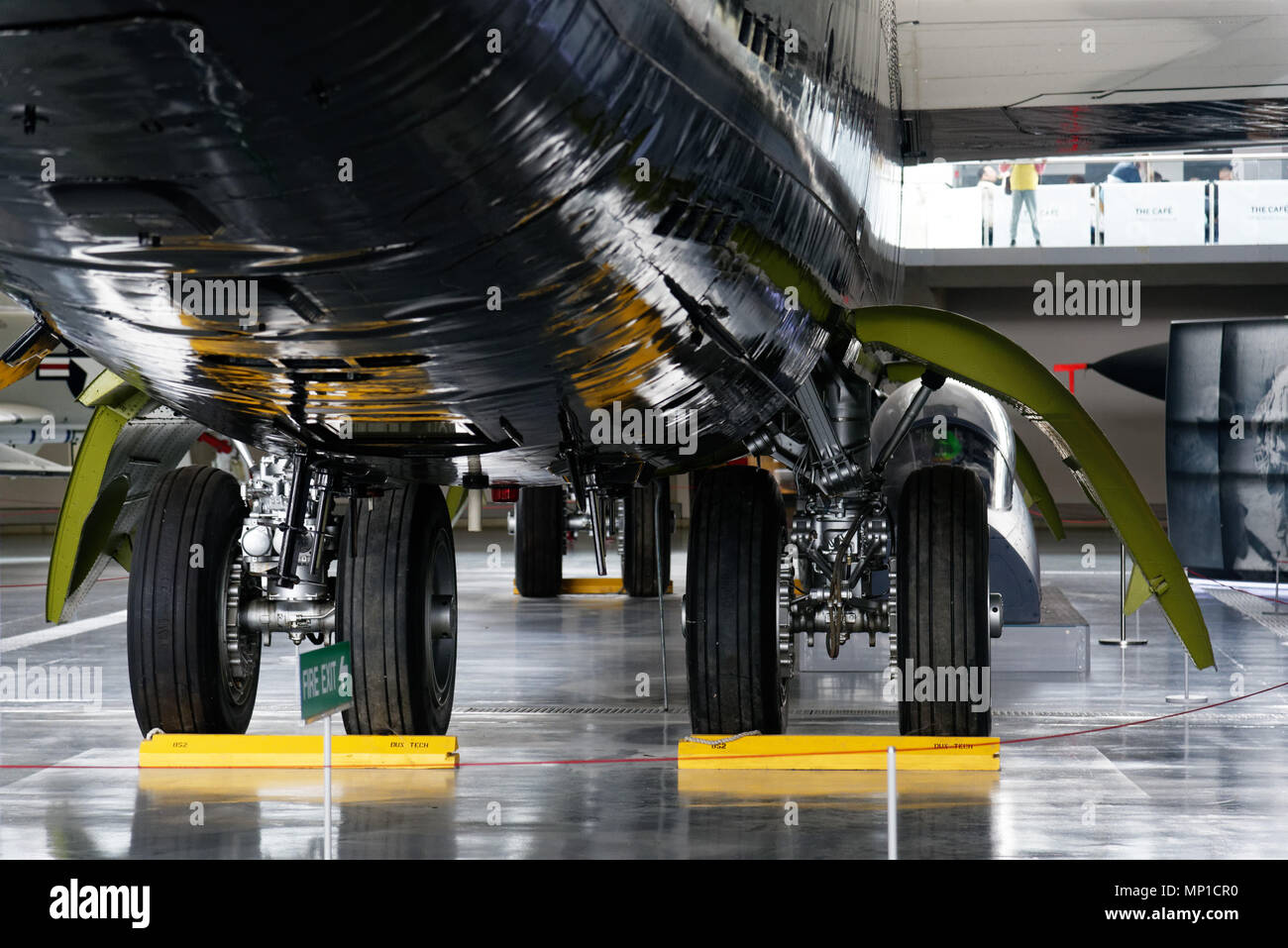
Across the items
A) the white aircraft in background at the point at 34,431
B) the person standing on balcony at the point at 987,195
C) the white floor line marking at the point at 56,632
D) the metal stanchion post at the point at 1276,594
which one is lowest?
the white floor line marking at the point at 56,632

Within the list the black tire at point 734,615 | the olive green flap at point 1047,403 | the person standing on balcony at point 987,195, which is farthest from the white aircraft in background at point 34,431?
the olive green flap at point 1047,403

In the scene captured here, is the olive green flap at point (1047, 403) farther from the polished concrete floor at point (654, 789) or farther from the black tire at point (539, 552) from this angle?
the black tire at point (539, 552)

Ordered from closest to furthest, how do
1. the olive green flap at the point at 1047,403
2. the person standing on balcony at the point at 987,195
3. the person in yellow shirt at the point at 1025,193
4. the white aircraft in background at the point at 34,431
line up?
the olive green flap at the point at 1047,403 < the person in yellow shirt at the point at 1025,193 < the person standing on balcony at the point at 987,195 < the white aircraft in background at the point at 34,431

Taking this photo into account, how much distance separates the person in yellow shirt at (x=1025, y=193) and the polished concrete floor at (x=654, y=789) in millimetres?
9287

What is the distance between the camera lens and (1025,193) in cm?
1562

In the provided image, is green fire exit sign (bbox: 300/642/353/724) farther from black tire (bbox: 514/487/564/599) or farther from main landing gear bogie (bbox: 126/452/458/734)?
black tire (bbox: 514/487/564/599)

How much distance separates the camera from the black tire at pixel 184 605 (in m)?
4.36

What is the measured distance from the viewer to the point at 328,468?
4344 mm

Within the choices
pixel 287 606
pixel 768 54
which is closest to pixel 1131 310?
pixel 287 606

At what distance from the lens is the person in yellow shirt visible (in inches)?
603

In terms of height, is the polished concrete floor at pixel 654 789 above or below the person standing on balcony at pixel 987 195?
below

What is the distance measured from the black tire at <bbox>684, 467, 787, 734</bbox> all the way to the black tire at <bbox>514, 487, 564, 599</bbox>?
6835 millimetres

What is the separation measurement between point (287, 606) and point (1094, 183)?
13.3 m

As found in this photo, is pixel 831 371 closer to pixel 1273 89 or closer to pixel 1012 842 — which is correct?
pixel 1012 842
